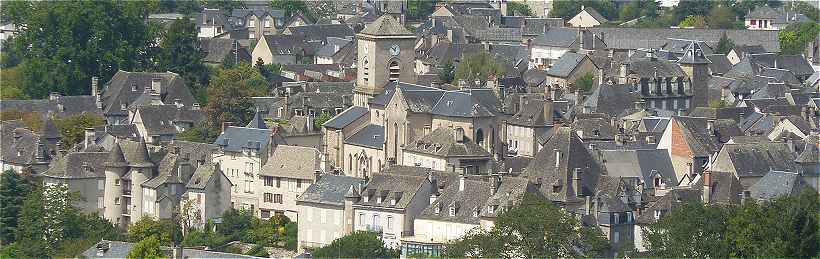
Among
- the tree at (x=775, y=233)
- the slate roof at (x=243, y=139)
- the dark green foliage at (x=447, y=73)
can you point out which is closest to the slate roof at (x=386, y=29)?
the slate roof at (x=243, y=139)

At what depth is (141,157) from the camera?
98.6 m

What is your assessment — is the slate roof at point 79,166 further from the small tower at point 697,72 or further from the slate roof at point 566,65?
the small tower at point 697,72

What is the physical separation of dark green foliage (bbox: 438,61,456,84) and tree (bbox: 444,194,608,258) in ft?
128

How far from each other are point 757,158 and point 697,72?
2734 centimetres

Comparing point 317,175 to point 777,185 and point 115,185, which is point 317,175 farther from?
point 777,185

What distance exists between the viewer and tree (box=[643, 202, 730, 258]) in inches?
3088

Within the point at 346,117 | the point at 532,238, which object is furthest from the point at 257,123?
the point at 532,238

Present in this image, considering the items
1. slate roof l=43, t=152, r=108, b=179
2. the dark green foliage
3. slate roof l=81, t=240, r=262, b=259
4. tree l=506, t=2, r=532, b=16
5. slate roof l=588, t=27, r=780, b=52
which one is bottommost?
slate roof l=81, t=240, r=262, b=259

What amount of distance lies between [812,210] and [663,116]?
92.0 ft

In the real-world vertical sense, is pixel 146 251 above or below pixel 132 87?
below

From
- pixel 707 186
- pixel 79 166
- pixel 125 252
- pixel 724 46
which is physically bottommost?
pixel 125 252

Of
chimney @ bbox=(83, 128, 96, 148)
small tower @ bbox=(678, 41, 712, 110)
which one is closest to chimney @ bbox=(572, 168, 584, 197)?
chimney @ bbox=(83, 128, 96, 148)

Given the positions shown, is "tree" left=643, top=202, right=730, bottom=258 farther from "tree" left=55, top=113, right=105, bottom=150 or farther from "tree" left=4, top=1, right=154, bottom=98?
"tree" left=4, top=1, right=154, bottom=98

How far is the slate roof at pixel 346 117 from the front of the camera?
100688 millimetres
